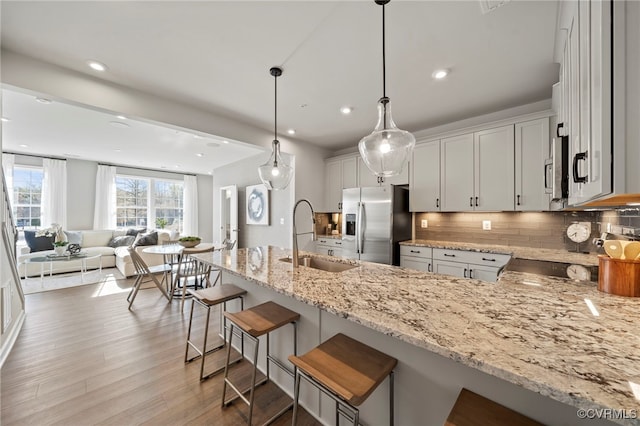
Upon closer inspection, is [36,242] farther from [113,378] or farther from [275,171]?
[275,171]

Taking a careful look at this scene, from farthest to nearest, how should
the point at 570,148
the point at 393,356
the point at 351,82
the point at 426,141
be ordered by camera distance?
the point at 426,141, the point at 351,82, the point at 570,148, the point at 393,356

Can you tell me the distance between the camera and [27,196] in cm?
585

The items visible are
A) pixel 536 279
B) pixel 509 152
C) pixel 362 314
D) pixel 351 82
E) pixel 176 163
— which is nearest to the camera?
pixel 362 314

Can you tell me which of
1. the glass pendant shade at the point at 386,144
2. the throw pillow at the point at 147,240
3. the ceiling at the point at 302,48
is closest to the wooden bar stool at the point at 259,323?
the glass pendant shade at the point at 386,144

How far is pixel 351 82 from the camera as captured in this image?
2.55m

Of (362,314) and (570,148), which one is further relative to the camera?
(570,148)

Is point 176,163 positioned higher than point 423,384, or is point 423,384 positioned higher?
point 176,163

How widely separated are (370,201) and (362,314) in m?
2.86

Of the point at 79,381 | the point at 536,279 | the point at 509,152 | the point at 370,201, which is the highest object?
the point at 509,152

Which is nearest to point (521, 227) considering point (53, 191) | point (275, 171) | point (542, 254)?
point (542, 254)

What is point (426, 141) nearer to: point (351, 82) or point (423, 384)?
point (351, 82)

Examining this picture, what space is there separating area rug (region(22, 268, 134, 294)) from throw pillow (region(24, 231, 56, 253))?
706 mm

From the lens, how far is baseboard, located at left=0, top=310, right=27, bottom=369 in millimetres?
2255

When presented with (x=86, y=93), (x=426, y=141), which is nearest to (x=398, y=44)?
(x=426, y=141)
